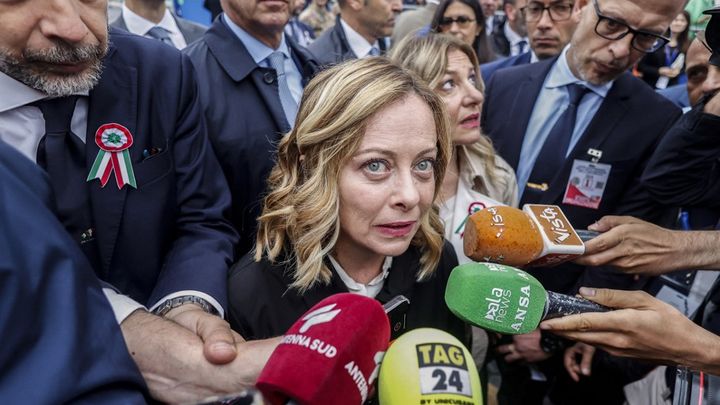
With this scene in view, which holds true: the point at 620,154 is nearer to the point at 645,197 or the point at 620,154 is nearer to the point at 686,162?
the point at 645,197

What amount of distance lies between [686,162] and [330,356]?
192cm

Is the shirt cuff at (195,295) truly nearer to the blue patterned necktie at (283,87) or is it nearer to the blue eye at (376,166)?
the blue eye at (376,166)

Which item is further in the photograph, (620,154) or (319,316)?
(620,154)

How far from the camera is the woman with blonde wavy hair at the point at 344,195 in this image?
1.63 meters

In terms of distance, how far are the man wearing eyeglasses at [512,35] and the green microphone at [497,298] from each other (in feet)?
16.7

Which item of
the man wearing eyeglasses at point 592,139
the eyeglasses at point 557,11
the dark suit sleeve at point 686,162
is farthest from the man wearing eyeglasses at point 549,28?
the dark suit sleeve at point 686,162

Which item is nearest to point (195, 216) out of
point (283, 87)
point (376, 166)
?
point (376, 166)

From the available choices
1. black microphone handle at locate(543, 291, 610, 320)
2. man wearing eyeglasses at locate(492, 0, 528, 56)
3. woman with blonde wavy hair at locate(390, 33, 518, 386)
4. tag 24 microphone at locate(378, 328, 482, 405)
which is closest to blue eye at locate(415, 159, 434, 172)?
black microphone handle at locate(543, 291, 610, 320)

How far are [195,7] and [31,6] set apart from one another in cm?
644

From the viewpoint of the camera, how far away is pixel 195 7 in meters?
7.36

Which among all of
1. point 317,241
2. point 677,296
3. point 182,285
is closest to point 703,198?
point 677,296

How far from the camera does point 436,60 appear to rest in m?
2.59

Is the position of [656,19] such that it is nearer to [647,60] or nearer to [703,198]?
[703,198]

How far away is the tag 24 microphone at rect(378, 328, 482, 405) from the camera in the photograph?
1.08m
